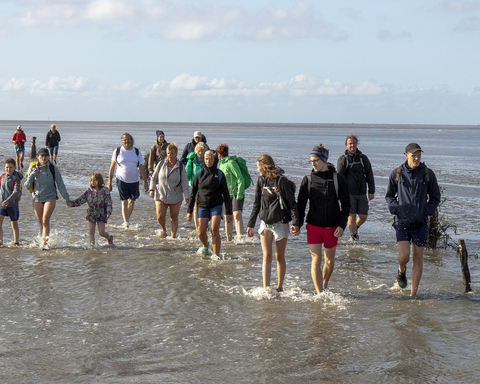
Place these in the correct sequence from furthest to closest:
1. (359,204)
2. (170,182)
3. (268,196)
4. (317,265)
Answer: (170,182), (359,204), (268,196), (317,265)

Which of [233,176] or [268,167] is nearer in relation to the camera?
[268,167]

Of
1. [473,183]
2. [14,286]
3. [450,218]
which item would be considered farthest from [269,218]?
[473,183]

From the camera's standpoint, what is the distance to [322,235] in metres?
6.42

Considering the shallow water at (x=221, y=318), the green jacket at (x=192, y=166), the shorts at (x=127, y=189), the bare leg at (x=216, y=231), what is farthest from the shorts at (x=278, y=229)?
the shorts at (x=127, y=189)

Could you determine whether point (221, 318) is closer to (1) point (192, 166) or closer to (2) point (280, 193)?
(2) point (280, 193)

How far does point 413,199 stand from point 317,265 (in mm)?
1385

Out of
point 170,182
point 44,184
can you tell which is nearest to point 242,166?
point 170,182

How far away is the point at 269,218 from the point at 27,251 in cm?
470

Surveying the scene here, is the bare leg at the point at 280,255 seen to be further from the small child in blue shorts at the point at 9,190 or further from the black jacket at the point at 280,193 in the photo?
the small child in blue shorts at the point at 9,190

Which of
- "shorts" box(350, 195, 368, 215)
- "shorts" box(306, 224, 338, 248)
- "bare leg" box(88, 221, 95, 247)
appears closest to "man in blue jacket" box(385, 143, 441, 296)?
"shorts" box(306, 224, 338, 248)

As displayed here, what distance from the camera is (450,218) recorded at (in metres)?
12.9

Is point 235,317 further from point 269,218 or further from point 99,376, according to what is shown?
point 99,376

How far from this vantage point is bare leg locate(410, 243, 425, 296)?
659cm

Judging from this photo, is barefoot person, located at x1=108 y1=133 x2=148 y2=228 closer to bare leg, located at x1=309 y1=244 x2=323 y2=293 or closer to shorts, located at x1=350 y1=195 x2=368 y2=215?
shorts, located at x1=350 y1=195 x2=368 y2=215
